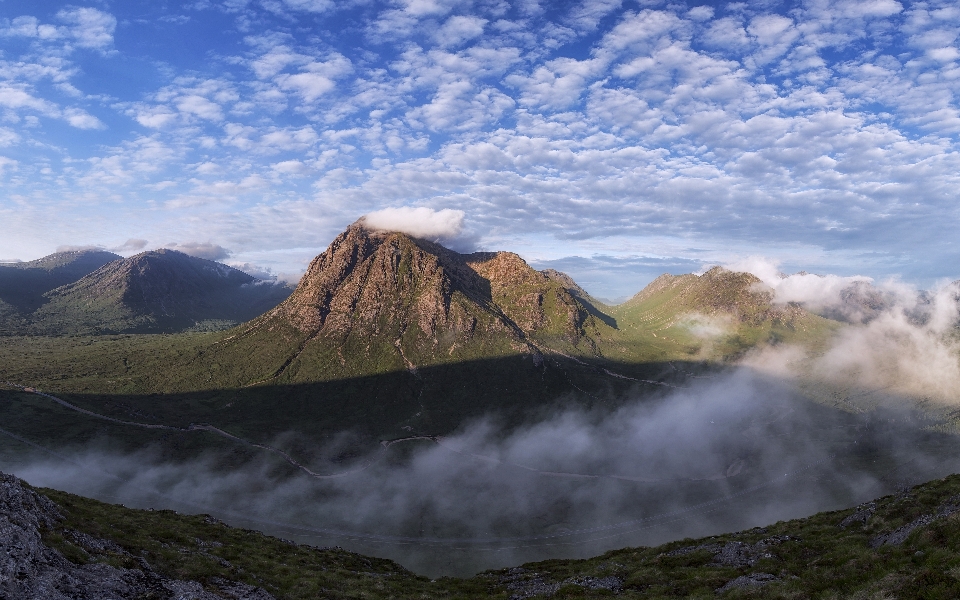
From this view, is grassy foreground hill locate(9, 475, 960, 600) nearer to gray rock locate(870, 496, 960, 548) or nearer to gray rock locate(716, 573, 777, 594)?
gray rock locate(716, 573, 777, 594)

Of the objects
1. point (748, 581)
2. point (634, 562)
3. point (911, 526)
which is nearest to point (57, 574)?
point (748, 581)

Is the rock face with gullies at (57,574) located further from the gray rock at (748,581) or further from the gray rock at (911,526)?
the gray rock at (911,526)

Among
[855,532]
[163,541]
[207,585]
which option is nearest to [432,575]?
[163,541]

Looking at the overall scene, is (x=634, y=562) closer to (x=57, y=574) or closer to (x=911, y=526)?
(x=911, y=526)

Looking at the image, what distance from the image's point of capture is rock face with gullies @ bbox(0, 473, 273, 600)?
35656 millimetres

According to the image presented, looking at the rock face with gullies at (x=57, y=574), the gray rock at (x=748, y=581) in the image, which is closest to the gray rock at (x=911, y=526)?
the gray rock at (x=748, y=581)

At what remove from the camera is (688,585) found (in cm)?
5409

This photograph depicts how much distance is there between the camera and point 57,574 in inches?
1521

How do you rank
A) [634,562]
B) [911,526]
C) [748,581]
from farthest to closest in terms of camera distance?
[634,562]
[911,526]
[748,581]

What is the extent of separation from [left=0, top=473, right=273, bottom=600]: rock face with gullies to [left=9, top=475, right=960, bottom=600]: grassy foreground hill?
1.22 ft

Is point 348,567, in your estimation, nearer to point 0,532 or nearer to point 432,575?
point 0,532

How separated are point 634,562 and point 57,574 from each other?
8195 centimetres

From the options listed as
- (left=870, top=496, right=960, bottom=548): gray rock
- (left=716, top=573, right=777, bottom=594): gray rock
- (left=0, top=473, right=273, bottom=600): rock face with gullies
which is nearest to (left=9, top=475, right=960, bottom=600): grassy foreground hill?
(left=716, top=573, right=777, bottom=594): gray rock

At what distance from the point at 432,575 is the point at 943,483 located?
567 ft
